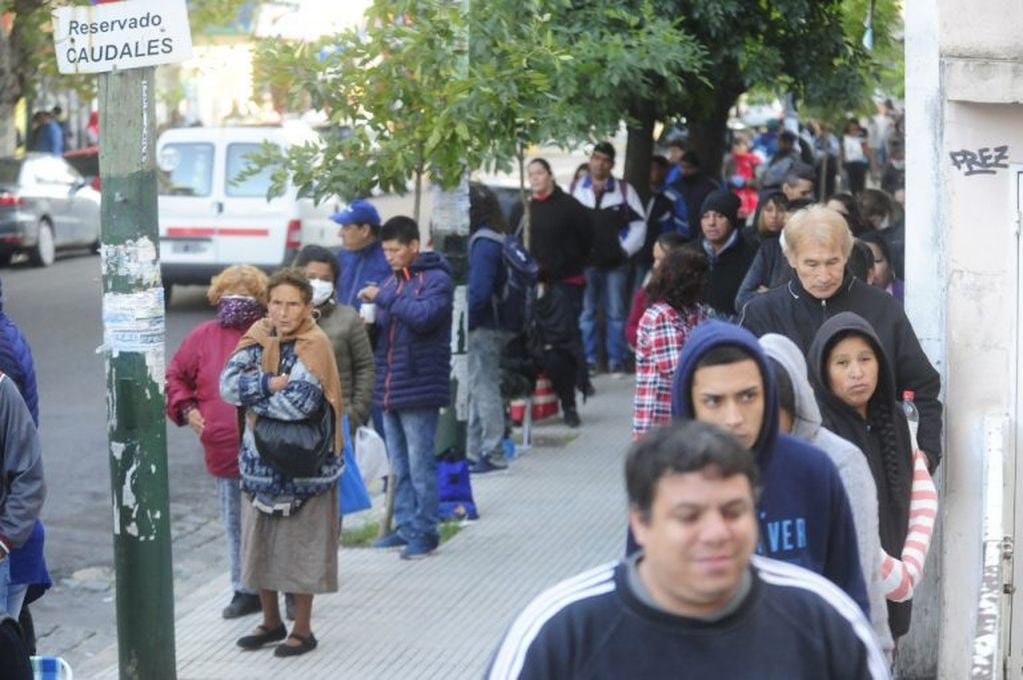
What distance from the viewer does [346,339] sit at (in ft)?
29.9

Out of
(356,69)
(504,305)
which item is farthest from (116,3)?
(504,305)

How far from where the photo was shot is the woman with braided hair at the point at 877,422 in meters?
5.36

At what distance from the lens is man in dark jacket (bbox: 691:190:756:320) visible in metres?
11.1

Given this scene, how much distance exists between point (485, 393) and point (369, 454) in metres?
2.48

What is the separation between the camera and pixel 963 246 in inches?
275

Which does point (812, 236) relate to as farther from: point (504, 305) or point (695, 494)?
point (504, 305)

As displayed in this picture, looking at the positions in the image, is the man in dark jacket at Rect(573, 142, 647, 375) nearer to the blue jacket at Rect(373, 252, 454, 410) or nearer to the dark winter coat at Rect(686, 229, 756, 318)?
the dark winter coat at Rect(686, 229, 756, 318)

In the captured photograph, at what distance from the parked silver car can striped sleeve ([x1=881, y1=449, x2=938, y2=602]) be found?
68.9 ft

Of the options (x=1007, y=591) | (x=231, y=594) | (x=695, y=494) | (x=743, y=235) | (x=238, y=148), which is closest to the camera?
(x=695, y=494)

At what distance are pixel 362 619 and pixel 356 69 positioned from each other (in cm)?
296

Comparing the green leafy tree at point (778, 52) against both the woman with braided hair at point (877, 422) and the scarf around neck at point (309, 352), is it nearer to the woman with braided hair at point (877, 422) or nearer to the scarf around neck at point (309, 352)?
the scarf around neck at point (309, 352)

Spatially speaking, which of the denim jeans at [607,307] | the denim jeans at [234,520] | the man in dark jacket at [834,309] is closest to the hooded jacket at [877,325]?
the man in dark jacket at [834,309]

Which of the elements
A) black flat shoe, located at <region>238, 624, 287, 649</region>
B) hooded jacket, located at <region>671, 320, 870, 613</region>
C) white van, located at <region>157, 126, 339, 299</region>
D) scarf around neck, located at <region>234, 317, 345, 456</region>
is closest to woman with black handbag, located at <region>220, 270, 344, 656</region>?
scarf around neck, located at <region>234, 317, 345, 456</region>

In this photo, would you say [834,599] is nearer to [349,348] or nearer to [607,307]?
[349,348]
